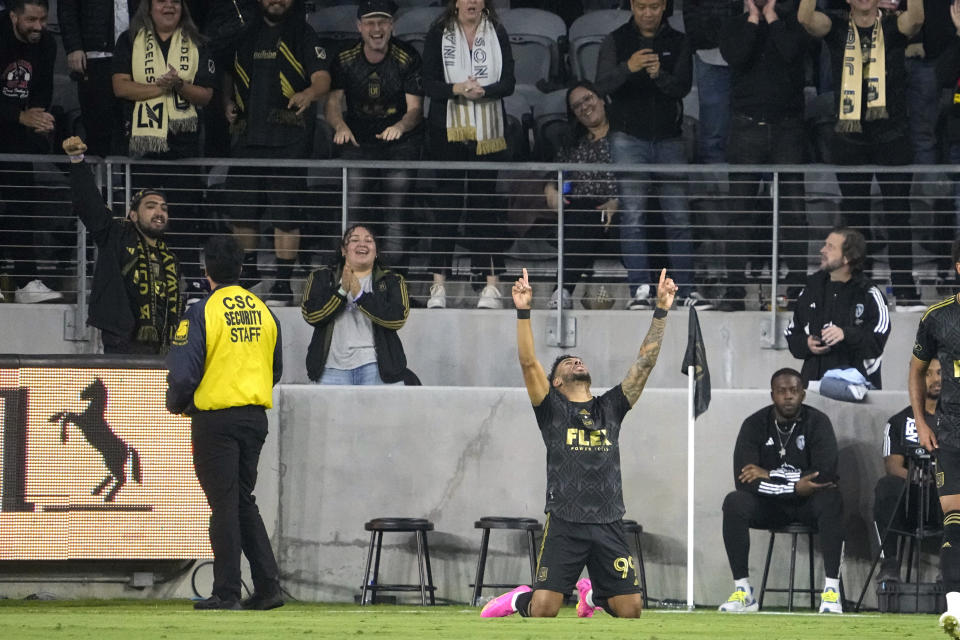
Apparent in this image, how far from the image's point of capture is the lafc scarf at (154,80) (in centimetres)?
1293

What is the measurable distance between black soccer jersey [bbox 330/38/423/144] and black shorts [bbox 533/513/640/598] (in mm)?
4890

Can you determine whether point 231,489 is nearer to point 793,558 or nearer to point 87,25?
point 793,558

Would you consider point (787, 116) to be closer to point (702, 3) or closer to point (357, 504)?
point (702, 3)

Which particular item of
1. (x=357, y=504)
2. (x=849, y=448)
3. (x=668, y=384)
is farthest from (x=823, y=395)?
(x=357, y=504)

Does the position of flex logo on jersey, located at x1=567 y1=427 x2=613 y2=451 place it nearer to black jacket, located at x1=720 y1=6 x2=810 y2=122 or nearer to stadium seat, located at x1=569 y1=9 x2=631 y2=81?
black jacket, located at x1=720 y1=6 x2=810 y2=122

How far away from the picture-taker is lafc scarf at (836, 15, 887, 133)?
12.9m

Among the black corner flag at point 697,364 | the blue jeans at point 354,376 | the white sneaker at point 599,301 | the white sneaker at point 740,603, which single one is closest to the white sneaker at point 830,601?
the white sneaker at point 740,603

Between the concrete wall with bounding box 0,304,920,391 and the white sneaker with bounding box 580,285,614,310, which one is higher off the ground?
the white sneaker with bounding box 580,285,614,310

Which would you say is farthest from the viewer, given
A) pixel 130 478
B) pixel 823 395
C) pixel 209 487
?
pixel 823 395

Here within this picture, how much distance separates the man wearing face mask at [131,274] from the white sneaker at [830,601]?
526 centimetres

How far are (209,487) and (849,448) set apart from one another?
5.62 meters

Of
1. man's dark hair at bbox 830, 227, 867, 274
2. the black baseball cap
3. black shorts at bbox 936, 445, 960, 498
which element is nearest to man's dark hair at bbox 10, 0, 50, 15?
the black baseball cap

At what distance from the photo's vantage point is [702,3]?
1402 cm

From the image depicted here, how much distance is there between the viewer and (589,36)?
48.8ft
